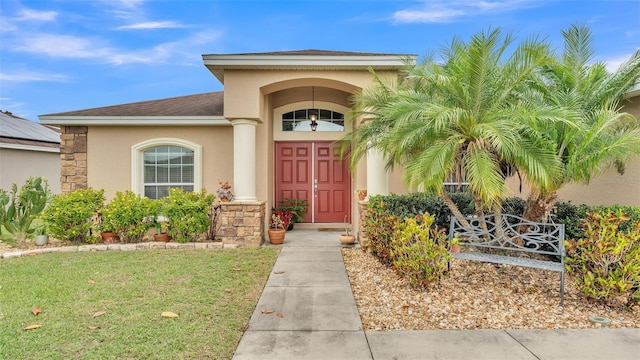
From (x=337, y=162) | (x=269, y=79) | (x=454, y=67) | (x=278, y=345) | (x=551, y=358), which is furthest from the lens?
(x=337, y=162)

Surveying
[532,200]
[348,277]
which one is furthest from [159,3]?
[532,200]

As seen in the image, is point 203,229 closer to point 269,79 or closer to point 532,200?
point 269,79

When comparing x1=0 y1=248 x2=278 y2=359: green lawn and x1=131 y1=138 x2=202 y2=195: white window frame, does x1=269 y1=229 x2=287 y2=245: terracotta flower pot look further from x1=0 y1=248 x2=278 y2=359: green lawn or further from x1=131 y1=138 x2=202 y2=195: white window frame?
x1=131 y1=138 x2=202 y2=195: white window frame

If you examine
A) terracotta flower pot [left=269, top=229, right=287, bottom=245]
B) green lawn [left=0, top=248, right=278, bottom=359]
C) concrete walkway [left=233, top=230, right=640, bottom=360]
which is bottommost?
concrete walkway [left=233, top=230, right=640, bottom=360]

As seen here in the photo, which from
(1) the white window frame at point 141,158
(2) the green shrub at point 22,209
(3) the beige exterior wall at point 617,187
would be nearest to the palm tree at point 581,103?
(3) the beige exterior wall at point 617,187

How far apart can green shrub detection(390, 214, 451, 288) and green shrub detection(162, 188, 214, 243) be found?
4.40m

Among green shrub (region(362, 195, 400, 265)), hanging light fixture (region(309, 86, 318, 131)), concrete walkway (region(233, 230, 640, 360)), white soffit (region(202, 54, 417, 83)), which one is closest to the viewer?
concrete walkway (region(233, 230, 640, 360))

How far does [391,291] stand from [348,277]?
33.3 inches

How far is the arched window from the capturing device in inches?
339

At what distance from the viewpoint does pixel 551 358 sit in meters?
2.72

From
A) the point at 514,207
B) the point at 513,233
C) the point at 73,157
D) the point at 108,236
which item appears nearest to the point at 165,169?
the point at 108,236

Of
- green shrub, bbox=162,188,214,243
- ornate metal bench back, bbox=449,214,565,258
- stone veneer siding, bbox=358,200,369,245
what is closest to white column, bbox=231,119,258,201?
green shrub, bbox=162,188,214,243

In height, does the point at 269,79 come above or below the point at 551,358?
above

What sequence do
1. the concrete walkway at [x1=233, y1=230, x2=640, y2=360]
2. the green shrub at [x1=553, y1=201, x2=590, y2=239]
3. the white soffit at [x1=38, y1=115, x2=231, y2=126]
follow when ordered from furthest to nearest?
the white soffit at [x1=38, y1=115, x2=231, y2=126] → the green shrub at [x1=553, y1=201, x2=590, y2=239] → the concrete walkway at [x1=233, y1=230, x2=640, y2=360]
